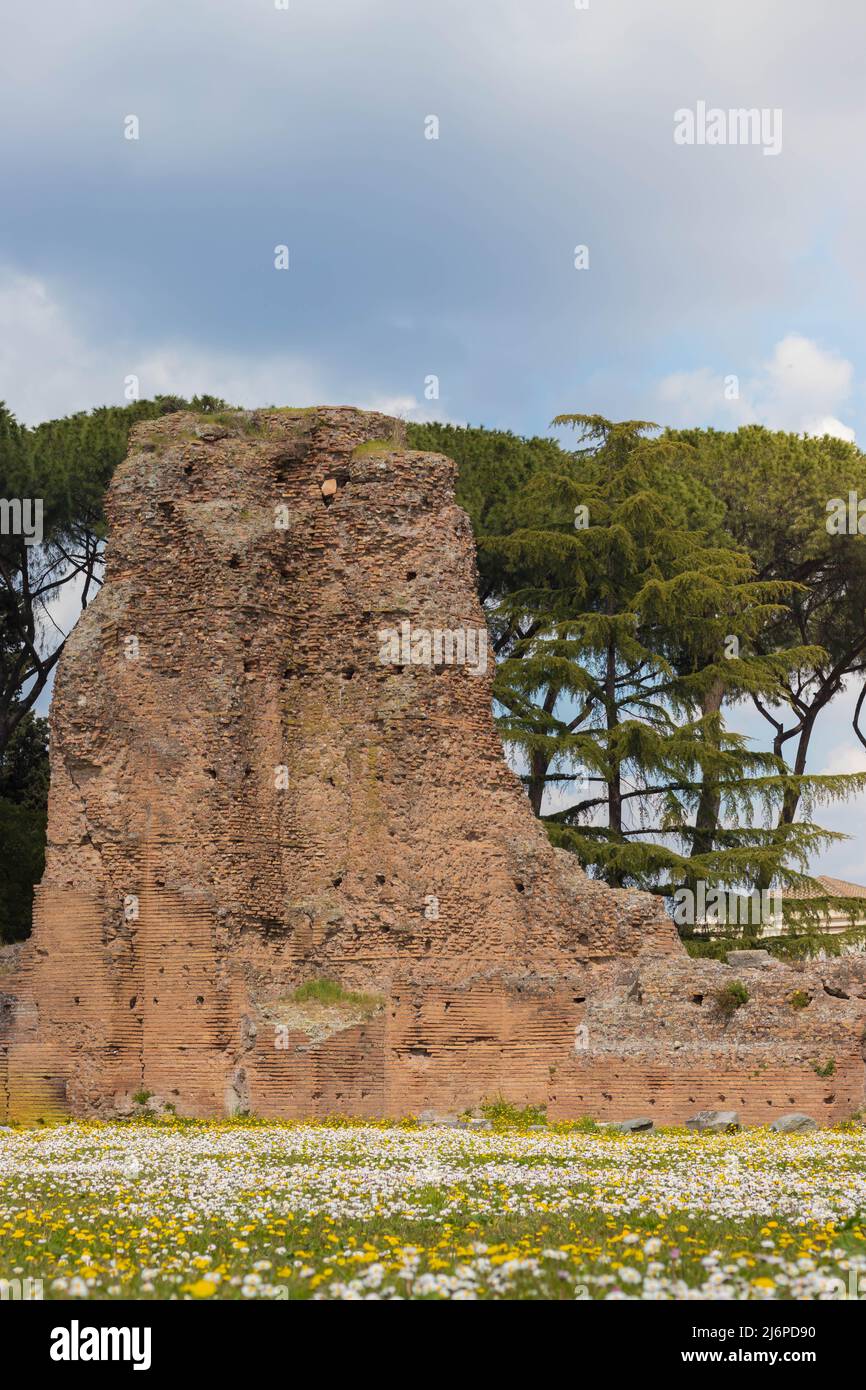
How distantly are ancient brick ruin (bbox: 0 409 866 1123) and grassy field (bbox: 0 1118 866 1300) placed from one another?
3957mm

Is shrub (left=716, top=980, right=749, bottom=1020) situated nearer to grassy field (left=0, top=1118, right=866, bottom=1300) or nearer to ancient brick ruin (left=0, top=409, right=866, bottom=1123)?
ancient brick ruin (left=0, top=409, right=866, bottom=1123)

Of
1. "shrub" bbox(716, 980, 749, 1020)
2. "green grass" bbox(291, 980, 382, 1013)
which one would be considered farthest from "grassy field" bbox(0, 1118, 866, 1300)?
"green grass" bbox(291, 980, 382, 1013)

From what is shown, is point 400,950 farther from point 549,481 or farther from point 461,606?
point 549,481

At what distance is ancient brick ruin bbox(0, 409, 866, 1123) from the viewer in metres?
21.4

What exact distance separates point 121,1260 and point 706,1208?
149 inches

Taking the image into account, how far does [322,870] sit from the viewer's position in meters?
24.0

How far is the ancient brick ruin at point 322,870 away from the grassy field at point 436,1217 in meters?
3.96

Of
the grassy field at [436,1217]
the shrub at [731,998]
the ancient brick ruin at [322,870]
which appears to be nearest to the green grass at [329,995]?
the ancient brick ruin at [322,870]

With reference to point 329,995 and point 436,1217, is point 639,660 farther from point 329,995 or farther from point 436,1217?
point 436,1217

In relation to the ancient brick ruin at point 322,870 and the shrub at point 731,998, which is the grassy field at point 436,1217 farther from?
the ancient brick ruin at point 322,870

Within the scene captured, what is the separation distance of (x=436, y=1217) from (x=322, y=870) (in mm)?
13689

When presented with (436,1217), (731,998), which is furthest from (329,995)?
(436,1217)
